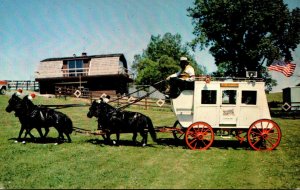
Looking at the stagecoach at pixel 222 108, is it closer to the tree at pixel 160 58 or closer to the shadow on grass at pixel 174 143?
the shadow on grass at pixel 174 143

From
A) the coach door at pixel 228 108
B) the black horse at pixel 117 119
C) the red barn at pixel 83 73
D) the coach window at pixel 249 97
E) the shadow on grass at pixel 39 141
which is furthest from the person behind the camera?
the red barn at pixel 83 73

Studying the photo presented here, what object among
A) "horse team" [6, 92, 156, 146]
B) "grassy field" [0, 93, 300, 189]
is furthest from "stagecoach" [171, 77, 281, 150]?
"horse team" [6, 92, 156, 146]

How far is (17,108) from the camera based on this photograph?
1312 centimetres

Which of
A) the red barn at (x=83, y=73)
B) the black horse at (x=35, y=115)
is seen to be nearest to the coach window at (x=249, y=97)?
the black horse at (x=35, y=115)

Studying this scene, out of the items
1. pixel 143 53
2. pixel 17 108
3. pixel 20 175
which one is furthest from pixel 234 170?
pixel 143 53

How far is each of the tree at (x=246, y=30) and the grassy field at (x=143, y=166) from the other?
1055 inches

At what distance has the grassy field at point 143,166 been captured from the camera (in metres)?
8.24

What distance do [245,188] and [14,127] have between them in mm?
15300

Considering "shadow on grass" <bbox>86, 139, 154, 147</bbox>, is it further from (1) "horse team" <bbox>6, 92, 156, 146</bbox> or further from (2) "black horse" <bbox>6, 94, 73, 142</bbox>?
(2) "black horse" <bbox>6, 94, 73, 142</bbox>

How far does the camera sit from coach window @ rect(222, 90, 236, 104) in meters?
12.7

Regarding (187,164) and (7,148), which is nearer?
(187,164)

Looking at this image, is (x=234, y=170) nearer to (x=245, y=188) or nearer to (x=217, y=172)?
(x=217, y=172)

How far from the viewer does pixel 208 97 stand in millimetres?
12711

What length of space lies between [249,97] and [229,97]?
2.85 ft
